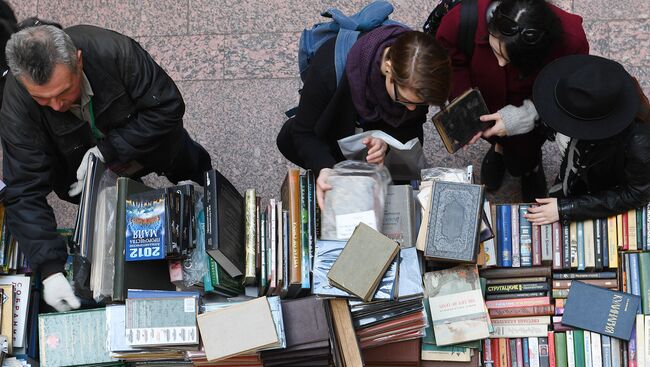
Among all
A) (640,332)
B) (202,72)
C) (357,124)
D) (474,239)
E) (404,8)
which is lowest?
(640,332)

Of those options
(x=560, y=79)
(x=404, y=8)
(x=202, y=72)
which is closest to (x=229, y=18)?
(x=202, y=72)

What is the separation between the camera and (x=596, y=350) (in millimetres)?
2693

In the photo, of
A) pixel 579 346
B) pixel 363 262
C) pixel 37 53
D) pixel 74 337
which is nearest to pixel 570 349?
pixel 579 346

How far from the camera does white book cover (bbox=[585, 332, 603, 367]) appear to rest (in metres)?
2.69

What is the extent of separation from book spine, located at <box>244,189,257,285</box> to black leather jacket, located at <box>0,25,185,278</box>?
0.48 meters

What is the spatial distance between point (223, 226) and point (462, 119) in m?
1.03

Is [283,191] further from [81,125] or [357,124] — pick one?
[81,125]

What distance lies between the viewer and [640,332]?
8.68ft

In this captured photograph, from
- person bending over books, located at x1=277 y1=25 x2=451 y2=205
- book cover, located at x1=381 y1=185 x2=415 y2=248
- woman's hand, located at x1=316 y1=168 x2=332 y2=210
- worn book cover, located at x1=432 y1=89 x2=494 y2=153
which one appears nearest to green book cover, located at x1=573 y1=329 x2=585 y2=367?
book cover, located at x1=381 y1=185 x2=415 y2=248

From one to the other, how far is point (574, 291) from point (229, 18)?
2.44 metres

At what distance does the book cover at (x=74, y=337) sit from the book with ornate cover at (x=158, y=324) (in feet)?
0.72

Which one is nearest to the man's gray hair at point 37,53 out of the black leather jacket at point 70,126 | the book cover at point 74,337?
the black leather jacket at point 70,126

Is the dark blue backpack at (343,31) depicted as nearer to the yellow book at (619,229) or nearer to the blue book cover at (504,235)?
the blue book cover at (504,235)

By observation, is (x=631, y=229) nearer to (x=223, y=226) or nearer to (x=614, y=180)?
(x=614, y=180)
